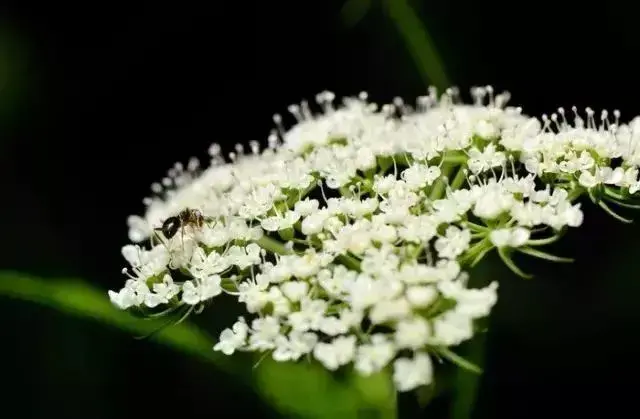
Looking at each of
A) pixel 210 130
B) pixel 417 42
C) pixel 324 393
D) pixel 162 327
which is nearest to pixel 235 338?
pixel 162 327

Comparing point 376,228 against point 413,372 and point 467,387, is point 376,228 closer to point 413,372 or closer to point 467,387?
point 413,372

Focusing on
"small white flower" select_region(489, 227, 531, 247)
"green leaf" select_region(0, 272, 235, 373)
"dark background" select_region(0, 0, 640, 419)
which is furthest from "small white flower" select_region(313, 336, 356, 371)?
"dark background" select_region(0, 0, 640, 419)

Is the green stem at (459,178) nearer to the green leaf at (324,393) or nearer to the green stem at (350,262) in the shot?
the green stem at (350,262)

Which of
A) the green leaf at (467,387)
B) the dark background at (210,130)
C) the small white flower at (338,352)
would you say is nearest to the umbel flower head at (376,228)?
the small white flower at (338,352)

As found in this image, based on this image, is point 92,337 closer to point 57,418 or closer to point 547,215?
point 57,418

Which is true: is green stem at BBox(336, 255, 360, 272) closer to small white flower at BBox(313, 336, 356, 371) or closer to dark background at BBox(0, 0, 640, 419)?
small white flower at BBox(313, 336, 356, 371)
